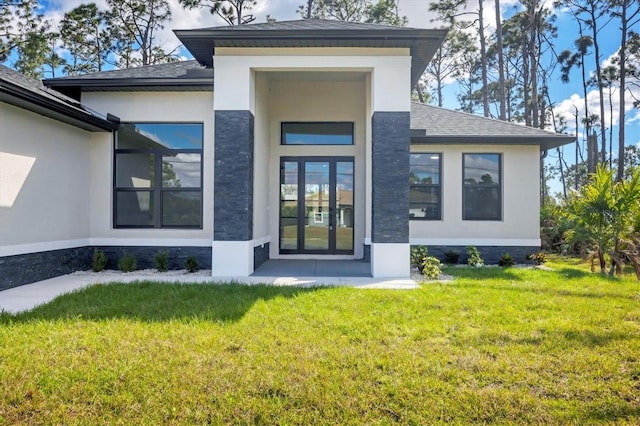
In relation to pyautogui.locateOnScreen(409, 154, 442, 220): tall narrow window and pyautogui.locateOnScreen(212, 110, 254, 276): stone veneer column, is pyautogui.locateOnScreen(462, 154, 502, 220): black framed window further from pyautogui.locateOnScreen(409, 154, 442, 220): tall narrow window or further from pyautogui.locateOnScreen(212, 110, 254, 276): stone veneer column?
pyautogui.locateOnScreen(212, 110, 254, 276): stone veneer column

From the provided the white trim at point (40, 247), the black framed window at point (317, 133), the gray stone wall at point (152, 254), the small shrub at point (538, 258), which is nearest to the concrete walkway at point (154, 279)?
the gray stone wall at point (152, 254)

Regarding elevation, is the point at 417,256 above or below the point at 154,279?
above

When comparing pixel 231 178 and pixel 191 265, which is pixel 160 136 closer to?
pixel 231 178

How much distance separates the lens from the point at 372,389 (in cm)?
317

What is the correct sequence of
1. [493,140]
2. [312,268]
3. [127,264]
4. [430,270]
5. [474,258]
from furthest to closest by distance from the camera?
1. [493,140]
2. [474,258]
3. [312,268]
4. [127,264]
5. [430,270]

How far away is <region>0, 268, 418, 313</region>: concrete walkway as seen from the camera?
248 inches

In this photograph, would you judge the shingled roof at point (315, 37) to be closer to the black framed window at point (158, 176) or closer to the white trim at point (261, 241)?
the black framed window at point (158, 176)

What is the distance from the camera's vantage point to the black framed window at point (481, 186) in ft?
35.1

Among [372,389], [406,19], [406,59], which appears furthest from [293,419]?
[406,19]

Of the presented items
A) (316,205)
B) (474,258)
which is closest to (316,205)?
(316,205)

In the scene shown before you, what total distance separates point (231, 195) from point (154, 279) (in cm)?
224

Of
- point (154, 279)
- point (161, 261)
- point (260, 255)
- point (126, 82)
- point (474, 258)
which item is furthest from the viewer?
point (474, 258)

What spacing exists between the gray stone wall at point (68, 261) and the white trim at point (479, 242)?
580 centimetres

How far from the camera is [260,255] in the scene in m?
9.48
